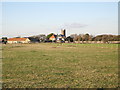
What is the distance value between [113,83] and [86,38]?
10377cm

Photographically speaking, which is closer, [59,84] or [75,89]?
[75,89]

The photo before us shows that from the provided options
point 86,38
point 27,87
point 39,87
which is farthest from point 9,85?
point 86,38

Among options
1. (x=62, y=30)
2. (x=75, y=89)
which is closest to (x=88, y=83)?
(x=75, y=89)

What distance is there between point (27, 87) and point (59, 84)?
58.3 inches

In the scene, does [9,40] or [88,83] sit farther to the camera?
[9,40]

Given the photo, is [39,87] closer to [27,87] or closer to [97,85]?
[27,87]

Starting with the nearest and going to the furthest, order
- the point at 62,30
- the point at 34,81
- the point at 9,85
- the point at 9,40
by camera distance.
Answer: the point at 9,85 < the point at 34,81 < the point at 9,40 < the point at 62,30

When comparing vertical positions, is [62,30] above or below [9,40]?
above

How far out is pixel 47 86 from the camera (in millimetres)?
6461

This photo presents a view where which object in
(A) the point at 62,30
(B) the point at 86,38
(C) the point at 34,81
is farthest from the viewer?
(A) the point at 62,30

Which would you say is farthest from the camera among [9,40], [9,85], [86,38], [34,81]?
[9,40]

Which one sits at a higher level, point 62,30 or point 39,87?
point 62,30

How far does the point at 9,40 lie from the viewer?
482ft

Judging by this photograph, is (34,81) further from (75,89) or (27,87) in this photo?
(75,89)
